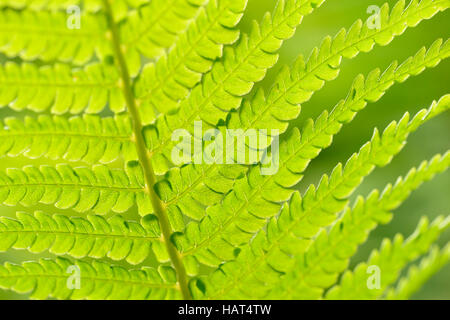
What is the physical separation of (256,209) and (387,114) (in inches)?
80.7

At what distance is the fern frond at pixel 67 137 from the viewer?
124 cm

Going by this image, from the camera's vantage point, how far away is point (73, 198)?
133 centimetres

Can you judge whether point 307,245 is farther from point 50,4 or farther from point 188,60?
point 50,4

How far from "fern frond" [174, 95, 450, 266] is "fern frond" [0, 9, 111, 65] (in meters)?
0.46

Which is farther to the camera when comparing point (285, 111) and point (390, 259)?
point (285, 111)

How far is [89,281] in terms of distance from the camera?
50.8 inches

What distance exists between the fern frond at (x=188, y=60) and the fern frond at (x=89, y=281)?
366 mm

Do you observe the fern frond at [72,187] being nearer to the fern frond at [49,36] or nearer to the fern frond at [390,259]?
the fern frond at [49,36]

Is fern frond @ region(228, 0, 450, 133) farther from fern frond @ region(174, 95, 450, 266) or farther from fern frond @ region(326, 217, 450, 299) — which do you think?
fern frond @ region(326, 217, 450, 299)

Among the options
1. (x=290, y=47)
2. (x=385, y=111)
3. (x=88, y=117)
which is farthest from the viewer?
Result: (x=290, y=47)

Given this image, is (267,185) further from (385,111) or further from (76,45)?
(385,111)

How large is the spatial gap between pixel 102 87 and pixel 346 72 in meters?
2.34

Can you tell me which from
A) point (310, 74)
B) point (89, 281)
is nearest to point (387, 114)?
point (310, 74)

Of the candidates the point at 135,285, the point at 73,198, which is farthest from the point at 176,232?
A: the point at 73,198
